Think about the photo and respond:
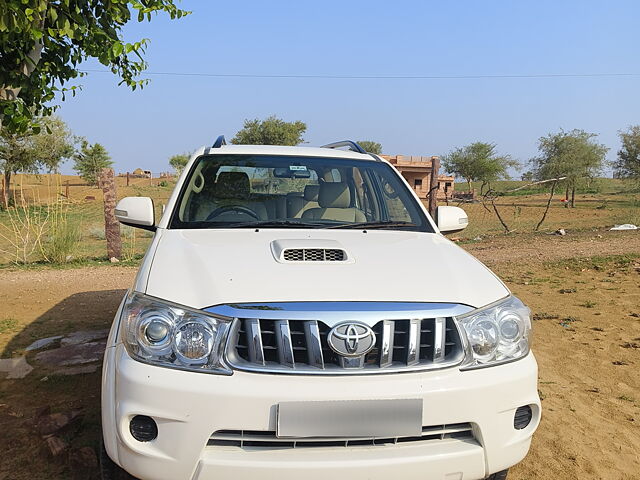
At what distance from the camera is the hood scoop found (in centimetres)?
227

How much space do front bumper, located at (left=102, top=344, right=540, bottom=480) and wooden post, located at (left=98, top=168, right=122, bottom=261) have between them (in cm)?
807

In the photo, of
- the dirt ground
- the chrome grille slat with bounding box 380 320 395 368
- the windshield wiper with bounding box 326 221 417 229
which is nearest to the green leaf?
the windshield wiper with bounding box 326 221 417 229

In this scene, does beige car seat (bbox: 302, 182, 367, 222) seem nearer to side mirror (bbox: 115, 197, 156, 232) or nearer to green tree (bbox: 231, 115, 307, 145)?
side mirror (bbox: 115, 197, 156, 232)

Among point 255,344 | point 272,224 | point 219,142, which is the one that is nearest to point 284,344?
point 255,344

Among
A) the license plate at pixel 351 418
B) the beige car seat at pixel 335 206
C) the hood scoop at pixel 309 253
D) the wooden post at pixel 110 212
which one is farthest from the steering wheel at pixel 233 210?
the wooden post at pixel 110 212

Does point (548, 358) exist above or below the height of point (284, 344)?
below

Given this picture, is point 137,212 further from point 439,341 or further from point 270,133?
point 270,133

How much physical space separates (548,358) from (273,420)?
11.0ft

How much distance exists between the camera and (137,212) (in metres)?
3.06

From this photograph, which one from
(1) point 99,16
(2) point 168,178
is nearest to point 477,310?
(1) point 99,16

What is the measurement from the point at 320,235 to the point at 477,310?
0.98m

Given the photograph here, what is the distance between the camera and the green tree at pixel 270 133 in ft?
152

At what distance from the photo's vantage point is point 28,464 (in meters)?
2.61

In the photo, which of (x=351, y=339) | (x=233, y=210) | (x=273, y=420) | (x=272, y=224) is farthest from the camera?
(x=233, y=210)
